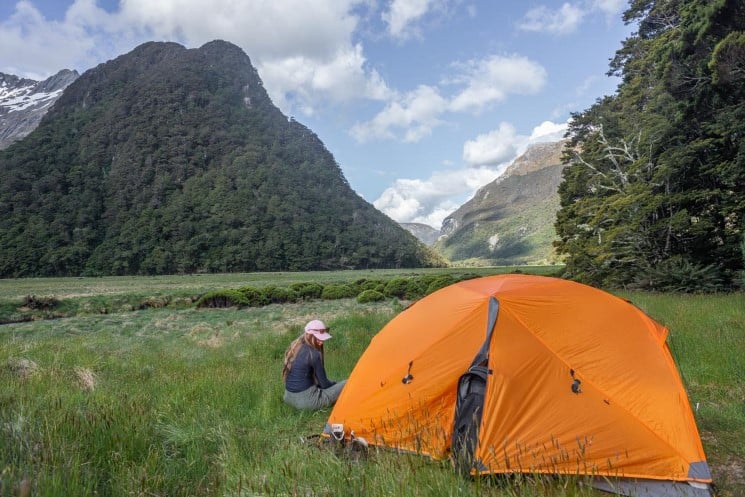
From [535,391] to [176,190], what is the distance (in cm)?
9637

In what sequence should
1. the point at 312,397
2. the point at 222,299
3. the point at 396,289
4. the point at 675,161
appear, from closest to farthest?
the point at 312,397 < the point at 675,161 < the point at 222,299 < the point at 396,289

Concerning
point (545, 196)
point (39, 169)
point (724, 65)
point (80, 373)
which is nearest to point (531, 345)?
point (80, 373)

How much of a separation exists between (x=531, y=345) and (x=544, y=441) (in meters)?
0.84

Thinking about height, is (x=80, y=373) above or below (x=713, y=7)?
below

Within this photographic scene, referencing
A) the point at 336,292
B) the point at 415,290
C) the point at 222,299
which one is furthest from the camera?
the point at 336,292

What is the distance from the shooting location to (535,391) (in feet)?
12.7

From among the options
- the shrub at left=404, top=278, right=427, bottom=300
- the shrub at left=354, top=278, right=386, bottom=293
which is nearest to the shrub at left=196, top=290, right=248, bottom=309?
the shrub at left=354, top=278, right=386, bottom=293

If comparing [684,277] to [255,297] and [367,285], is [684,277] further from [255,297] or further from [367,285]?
[255,297]

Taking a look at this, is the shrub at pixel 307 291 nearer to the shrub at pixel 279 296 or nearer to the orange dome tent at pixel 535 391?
the shrub at pixel 279 296

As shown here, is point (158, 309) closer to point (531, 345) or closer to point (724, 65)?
point (531, 345)

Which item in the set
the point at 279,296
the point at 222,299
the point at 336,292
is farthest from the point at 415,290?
the point at 222,299

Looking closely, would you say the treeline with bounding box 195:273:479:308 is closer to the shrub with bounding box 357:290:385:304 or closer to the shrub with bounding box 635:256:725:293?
the shrub with bounding box 357:290:385:304

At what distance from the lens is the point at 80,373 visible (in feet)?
20.9

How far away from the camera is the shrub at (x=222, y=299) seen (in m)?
25.0
